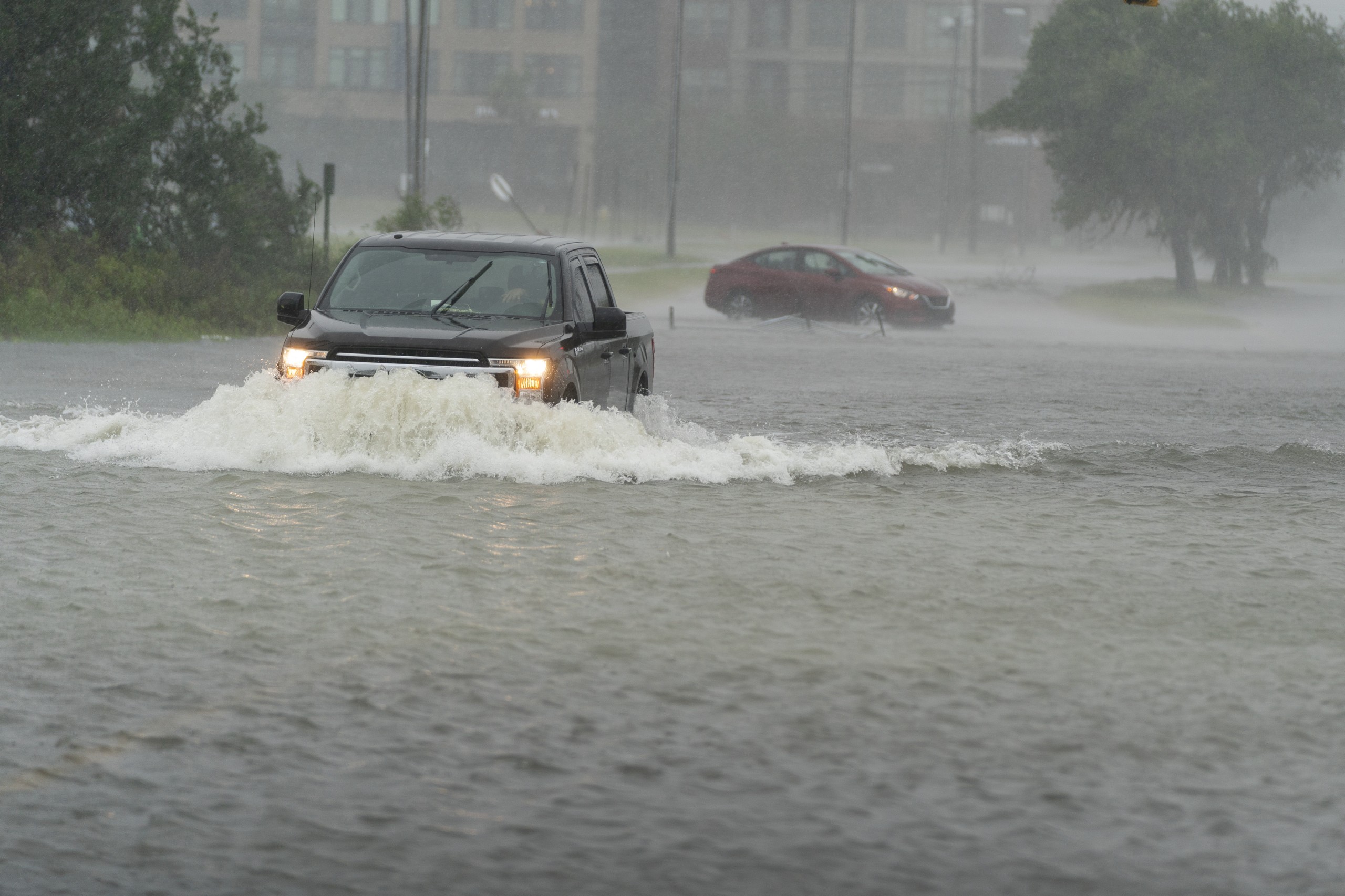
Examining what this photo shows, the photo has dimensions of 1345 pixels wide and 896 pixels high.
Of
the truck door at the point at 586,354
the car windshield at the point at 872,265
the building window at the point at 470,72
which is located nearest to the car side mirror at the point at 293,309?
the truck door at the point at 586,354

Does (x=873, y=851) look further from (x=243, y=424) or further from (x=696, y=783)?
(x=243, y=424)

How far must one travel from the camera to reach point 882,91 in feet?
403

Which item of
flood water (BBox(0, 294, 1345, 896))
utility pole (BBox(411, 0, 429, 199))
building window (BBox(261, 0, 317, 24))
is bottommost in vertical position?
flood water (BBox(0, 294, 1345, 896))

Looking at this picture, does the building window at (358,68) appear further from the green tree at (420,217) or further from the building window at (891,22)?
the green tree at (420,217)

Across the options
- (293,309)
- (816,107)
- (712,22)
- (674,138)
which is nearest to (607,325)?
(293,309)

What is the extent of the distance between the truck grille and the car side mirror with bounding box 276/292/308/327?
0.57 metres

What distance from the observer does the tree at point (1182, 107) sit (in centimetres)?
5544

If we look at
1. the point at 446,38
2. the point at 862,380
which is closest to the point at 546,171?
the point at 446,38

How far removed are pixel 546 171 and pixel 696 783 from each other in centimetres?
11394

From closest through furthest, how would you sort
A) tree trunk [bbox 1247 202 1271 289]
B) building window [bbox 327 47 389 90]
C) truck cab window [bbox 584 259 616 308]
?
1. truck cab window [bbox 584 259 616 308]
2. tree trunk [bbox 1247 202 1271 289]
3. building window [bbox 327 47 389 90]

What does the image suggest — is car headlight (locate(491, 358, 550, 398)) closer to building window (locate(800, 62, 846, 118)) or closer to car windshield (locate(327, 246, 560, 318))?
car windshield (locate(327, 246, 560, 318))

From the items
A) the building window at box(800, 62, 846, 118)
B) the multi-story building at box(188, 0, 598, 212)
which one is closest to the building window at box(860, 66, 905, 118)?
the building window at box(800, 62, 846, 118)

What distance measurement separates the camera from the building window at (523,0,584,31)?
387 ft

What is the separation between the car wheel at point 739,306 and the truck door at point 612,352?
71.4 ft
